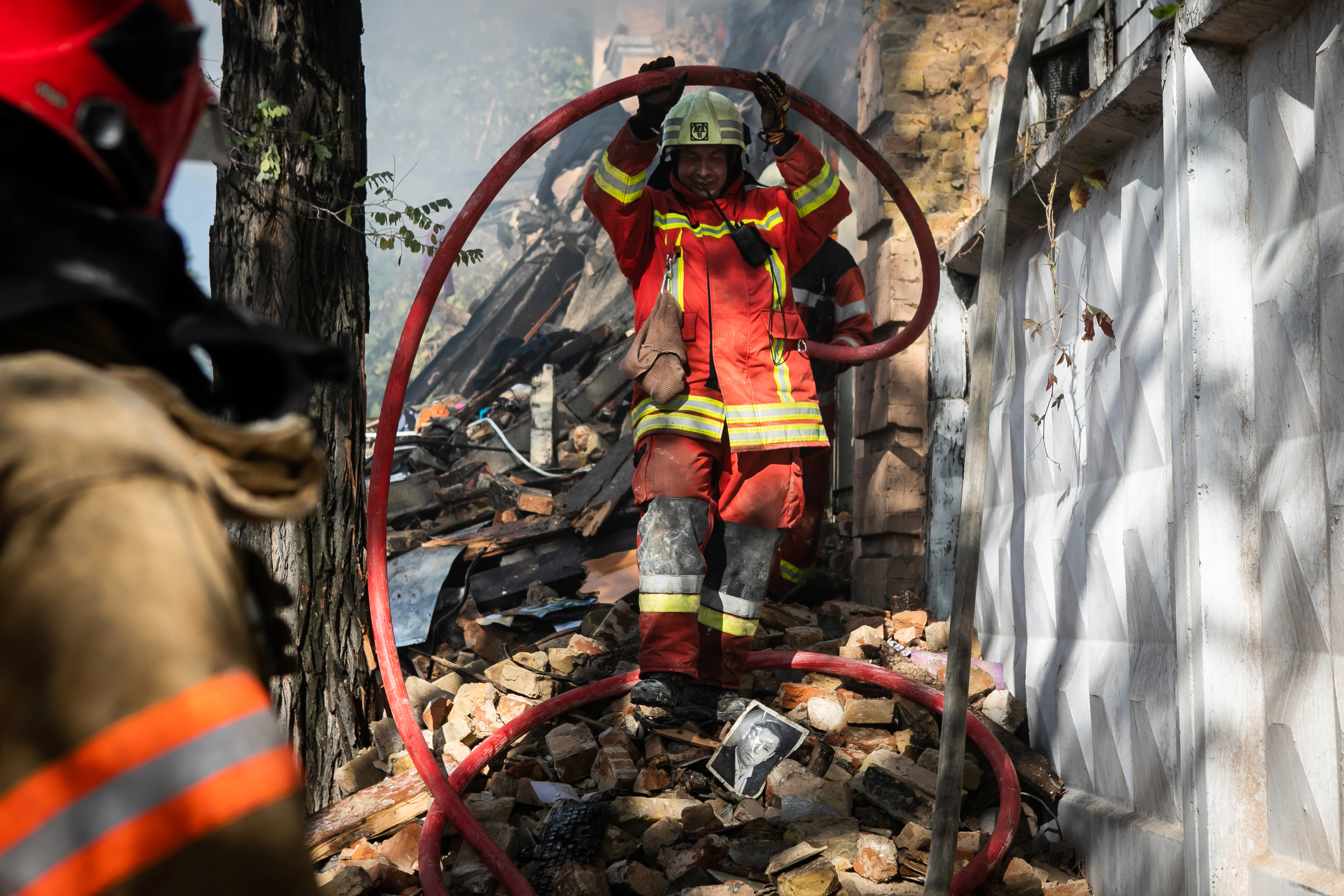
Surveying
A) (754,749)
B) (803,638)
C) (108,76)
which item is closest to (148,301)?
(108,76)

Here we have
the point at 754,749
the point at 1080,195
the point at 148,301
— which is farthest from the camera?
the point at 754,749

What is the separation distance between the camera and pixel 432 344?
24203 millimetres

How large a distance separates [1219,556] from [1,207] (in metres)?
2.40

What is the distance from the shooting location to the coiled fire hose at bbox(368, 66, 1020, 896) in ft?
9.47

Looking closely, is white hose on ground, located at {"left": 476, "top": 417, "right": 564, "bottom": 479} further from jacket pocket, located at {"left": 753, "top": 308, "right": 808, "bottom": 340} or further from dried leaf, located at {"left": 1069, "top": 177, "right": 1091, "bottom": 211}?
dried leaf, located at {"left": 1069, "top": 177, "right": 1091, "bottom": 211}

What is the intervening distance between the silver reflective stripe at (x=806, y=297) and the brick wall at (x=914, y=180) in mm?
346

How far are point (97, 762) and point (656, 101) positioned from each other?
3324 millimetres

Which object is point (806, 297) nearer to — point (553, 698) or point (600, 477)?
point (600, 477)

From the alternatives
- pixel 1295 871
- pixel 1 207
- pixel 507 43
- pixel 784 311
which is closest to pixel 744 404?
pixel 784 311

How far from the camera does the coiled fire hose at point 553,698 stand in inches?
114

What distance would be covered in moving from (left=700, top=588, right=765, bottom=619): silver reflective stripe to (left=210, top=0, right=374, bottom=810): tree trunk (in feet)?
4.56

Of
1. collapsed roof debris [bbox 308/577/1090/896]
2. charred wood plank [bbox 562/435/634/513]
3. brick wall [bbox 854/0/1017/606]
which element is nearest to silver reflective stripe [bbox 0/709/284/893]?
collapsed roof debris [bbox 308/577/1090/896]

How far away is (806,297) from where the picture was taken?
5.39m

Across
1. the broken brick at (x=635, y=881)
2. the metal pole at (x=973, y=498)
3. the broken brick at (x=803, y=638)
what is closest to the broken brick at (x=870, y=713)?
the broken brick at (x=803, y=638)
